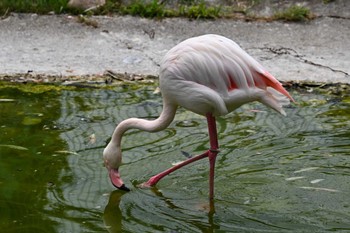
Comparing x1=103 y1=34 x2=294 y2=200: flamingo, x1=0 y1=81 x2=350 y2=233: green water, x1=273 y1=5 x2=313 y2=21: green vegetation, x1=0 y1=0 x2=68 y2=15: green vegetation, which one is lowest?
x1=0 y1=81 x2=350 y2=233: green water

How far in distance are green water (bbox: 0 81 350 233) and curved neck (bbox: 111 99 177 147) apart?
0.29 m

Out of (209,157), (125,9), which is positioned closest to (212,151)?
(209,157)

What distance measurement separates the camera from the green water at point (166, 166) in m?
3.94

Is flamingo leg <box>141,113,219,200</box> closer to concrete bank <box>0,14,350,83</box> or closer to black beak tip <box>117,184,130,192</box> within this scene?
black beak tip <box>117,184,130,192</box>

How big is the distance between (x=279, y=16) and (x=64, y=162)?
11.5 feet

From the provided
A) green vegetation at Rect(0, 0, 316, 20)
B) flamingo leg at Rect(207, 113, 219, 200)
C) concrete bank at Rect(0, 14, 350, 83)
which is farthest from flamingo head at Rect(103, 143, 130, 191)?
green vegetation at Rect(0, 0, 316, 20)

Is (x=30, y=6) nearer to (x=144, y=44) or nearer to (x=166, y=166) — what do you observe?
(x=144, y=44)

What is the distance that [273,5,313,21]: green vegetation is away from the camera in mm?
7445

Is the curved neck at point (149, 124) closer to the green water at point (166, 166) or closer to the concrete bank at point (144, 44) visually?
the green water at point (166, 166)

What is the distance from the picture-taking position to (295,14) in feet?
24.4

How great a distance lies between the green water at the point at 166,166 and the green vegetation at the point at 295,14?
5.59 feet

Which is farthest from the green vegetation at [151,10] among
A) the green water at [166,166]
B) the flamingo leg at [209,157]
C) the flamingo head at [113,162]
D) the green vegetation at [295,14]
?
the flamingo head at [113,162]

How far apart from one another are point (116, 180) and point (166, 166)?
0.45 meters

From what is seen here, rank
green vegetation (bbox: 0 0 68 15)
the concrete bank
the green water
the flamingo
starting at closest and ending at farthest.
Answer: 1. the green water
2. the flamingo
3. the concrete bank
4. green vegetation (bbox: 0 0 68 15)
